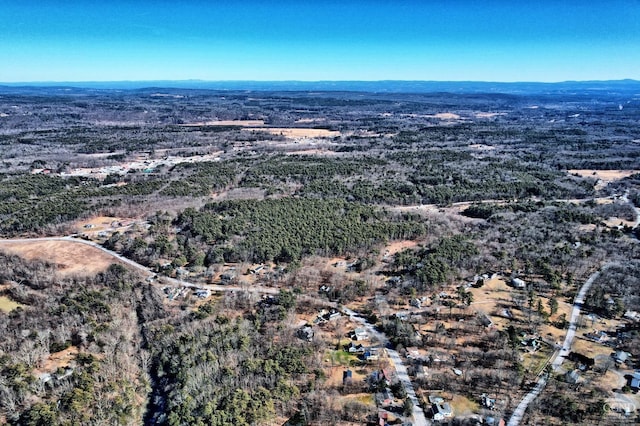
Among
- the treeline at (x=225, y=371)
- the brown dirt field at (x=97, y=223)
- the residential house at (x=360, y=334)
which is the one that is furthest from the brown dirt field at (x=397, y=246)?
the brown dirt field at (x=97, y=223)

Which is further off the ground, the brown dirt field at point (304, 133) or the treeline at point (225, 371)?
the brown dirt field at point (304, 133)

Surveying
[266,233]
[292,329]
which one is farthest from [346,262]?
[292,329]

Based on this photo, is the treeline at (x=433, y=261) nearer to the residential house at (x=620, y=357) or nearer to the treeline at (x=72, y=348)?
the residential house at (x=620, y=357)

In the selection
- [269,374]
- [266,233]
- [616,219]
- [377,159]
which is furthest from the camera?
[377,159]

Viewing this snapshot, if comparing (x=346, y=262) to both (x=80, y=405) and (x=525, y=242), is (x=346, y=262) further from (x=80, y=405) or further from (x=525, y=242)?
(x=80, y=405)

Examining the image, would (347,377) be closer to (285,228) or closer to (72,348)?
(72,348)

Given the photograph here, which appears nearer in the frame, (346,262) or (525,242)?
(346,262)
